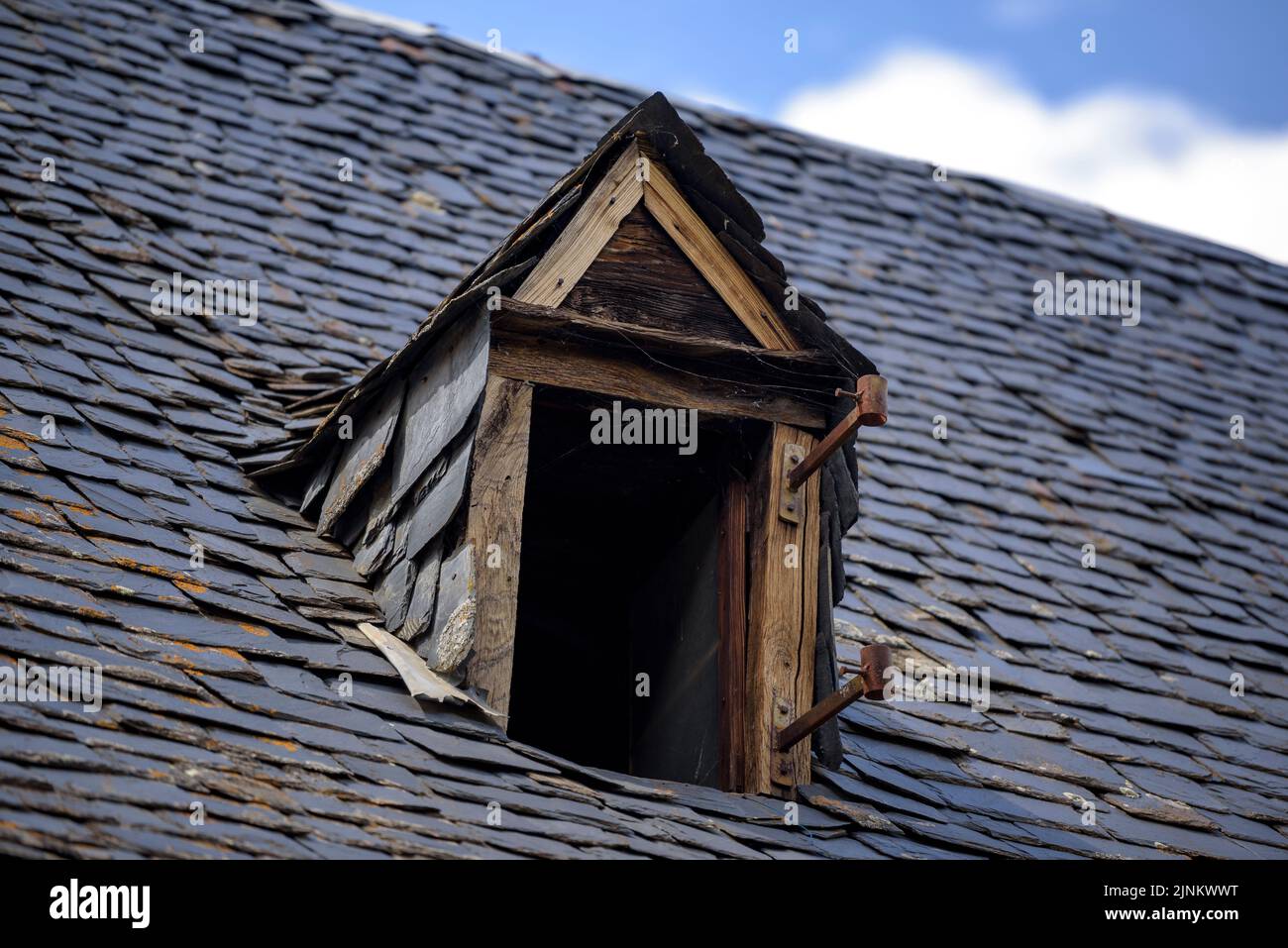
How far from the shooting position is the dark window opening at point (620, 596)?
4.24 meters

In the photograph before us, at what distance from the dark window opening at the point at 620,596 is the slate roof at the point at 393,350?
502 millimetres

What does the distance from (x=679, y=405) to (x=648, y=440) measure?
121 mm

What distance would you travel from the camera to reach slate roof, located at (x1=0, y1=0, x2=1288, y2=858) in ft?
10.8

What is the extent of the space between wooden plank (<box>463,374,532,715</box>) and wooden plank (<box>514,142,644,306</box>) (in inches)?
9.9

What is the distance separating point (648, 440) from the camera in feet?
→ 13.3

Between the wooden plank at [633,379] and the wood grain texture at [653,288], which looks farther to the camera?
the wood grain texture at [653,288]

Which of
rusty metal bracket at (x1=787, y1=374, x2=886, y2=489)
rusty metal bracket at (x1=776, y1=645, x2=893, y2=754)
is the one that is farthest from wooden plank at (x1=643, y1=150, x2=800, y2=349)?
rusty metal bracket at (x1=776, y1=645, x2=893, y2=754)

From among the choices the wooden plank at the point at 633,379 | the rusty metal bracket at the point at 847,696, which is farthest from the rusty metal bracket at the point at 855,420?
the rusty metal bracket at the point at 847,696

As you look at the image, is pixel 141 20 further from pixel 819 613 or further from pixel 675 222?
pixel 819 613

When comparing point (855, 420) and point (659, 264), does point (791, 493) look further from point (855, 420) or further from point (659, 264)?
point (659, 264)

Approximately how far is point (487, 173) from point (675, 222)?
3.18 metres

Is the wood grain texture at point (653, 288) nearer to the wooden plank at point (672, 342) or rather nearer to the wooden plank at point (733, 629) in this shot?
the wooden plank at point (672, 342)

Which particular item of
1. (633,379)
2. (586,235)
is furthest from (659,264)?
(633,379)

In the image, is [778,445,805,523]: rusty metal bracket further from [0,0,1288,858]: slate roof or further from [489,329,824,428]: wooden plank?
[0,0,1288,858]: slate roof
